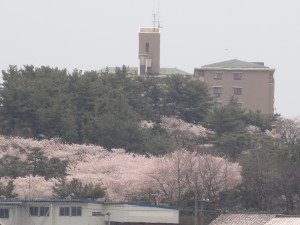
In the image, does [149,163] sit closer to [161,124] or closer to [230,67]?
[161,124]

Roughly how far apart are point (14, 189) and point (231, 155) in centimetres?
1365

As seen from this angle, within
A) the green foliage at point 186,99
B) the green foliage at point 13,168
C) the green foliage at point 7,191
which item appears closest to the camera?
the green foliage at point 7,191

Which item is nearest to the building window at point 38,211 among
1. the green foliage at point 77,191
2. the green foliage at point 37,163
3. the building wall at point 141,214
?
the building wall at point 141,214

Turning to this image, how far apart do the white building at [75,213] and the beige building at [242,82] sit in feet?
136

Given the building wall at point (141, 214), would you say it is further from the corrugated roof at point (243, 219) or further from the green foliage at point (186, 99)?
the green foliage at point (186, 99)

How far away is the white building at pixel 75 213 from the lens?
47719 mm

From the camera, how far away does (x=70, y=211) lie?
47750mm

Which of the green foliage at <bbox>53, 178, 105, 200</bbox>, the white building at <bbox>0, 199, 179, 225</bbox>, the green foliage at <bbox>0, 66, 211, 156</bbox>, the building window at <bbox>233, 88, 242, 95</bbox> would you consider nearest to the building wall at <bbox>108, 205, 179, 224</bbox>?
the white building at <bbox>0, 199, 179, 225</bbox>

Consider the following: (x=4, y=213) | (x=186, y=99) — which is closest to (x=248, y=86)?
(x=186, y=99)

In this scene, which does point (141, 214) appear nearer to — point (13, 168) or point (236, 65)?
point (13, 168)

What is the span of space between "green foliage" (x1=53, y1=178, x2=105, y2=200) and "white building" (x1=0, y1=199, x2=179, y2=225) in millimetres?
3953

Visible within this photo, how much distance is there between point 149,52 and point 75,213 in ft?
146

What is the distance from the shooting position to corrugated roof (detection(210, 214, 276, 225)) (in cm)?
5044

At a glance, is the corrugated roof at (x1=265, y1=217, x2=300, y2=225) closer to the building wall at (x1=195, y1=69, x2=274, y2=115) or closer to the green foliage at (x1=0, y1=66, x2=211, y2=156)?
the green foliage at (x1=0, y1=66, x2=211, y2=156)
